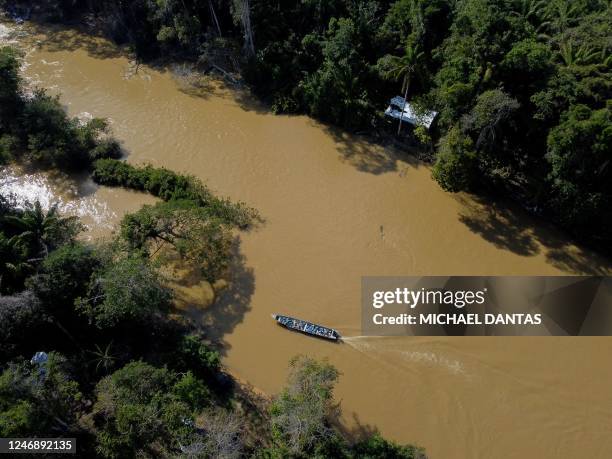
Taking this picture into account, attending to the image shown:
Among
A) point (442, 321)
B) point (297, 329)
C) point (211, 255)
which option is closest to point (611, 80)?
point (442, 321)

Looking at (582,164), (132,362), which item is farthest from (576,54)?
(132,362)

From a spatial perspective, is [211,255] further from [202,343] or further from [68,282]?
[68,282]

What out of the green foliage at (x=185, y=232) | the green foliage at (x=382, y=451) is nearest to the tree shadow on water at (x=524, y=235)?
the green foliage at (x=382, y=451)

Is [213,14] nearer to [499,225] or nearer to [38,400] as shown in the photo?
[499,225]

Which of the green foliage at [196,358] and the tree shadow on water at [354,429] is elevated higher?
the green foliage at [196,358]

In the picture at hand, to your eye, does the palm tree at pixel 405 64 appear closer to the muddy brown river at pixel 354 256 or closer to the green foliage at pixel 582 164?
the muddy brown river at pixel 354 256

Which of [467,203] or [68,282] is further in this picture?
[467,203]
